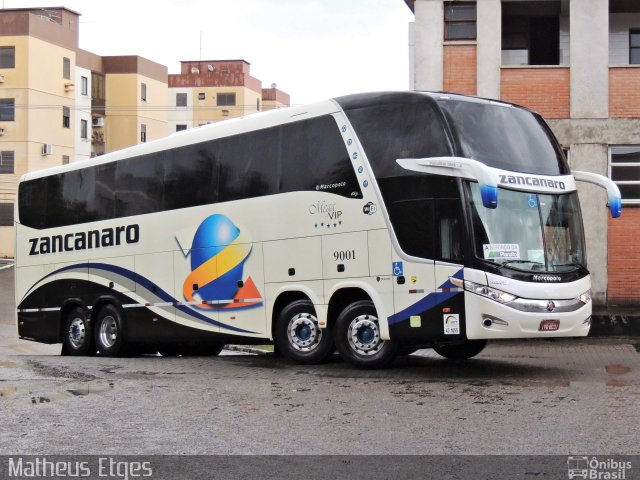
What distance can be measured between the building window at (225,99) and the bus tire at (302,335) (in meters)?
76.7

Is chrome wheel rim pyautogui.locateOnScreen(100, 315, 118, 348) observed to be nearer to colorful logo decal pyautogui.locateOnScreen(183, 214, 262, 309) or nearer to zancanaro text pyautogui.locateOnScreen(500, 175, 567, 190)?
colorful logo decal pyautogui.locateOnScreen(183, 214, 262, 309)

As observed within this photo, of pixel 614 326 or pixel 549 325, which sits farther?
pixel 614 326

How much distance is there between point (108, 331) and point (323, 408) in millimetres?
9740

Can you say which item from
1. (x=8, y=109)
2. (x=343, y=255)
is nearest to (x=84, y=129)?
(x=8, y=109)

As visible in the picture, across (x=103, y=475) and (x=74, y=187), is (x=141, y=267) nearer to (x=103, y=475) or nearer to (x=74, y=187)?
(x=74, y=187)

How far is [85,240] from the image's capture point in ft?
65.2

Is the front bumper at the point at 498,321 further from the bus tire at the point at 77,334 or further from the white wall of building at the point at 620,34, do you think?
the white wall of building at the point at 620,34

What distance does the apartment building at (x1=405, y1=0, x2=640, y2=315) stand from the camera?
2420cm

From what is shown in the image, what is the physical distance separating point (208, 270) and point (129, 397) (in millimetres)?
5640

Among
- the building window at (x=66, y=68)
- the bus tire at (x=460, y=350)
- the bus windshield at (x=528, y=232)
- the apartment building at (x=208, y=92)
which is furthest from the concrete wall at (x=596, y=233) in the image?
the apartment building at (x=208, y=92)

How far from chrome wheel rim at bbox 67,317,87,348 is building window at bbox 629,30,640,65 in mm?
14764

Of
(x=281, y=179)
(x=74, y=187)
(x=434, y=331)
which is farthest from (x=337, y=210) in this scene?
(x=74, y=187)

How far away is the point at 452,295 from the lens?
13516 mm

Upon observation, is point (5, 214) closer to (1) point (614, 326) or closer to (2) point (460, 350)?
(1) point (614, 326)
